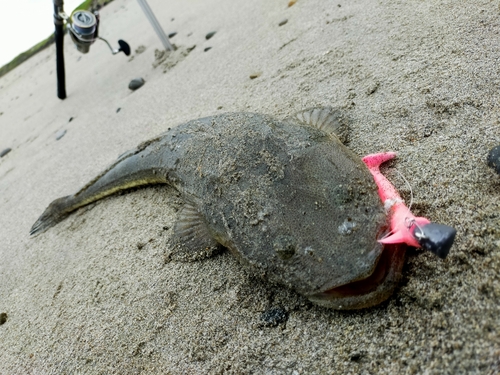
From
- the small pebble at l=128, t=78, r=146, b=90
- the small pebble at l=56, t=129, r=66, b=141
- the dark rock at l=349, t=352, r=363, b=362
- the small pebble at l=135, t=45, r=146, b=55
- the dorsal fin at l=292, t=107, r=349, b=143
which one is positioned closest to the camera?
the dark rock at l=349, t=352, r=363, b=362

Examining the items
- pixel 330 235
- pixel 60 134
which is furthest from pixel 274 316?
pixel 60 134

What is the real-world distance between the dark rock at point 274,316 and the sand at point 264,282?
0.01 metres

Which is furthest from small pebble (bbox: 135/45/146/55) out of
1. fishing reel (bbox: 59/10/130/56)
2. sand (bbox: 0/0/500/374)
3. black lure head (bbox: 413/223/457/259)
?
black lure head (bbox: 413/223/457/259)

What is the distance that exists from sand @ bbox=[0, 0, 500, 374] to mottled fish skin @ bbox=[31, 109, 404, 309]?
21 centimetres

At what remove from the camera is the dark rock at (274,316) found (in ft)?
6.01

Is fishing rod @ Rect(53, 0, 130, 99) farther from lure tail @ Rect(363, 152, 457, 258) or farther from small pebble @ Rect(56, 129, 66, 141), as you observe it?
lure tail @ Rect(363, 152, 457, 258)

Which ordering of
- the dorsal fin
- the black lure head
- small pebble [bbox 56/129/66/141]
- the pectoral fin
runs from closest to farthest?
the black lure head, the pectoral fin, the dorsal fin, small pebble [bbox 56/129/66/141]

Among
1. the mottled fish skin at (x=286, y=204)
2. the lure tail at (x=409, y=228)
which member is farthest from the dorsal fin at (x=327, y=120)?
the lure tail at (x=409, y=228)

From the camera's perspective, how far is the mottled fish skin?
1.61 meters

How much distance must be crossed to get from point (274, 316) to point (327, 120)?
58.7 inches

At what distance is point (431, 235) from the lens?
137 cm

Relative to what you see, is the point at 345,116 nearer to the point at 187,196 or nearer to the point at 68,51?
the point at 187,196

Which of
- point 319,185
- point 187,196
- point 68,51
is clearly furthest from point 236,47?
point 68,51

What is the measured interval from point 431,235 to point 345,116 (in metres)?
1.56
